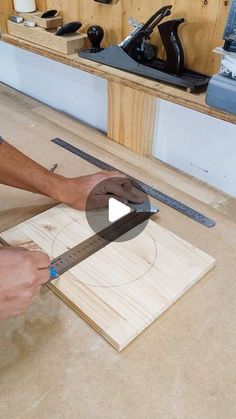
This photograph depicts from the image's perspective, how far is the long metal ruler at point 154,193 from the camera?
915 mm

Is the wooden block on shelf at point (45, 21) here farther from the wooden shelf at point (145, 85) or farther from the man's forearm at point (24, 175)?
the man's forearm at point (24, 175)

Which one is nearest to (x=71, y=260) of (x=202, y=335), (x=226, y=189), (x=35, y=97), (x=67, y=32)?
(x=202, y=335)

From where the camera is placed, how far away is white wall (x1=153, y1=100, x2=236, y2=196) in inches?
40.0

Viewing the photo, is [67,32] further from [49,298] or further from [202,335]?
[202,335]

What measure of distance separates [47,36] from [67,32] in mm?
72

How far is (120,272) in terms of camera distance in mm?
724

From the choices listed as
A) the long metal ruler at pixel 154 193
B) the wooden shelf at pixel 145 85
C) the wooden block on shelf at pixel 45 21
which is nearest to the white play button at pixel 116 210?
the long metal ruler at pixel 154 193

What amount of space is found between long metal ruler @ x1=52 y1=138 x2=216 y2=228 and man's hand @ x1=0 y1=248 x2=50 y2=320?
0.45m

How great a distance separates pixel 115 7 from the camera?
41.6 inches

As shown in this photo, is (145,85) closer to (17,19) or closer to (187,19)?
(187,19)

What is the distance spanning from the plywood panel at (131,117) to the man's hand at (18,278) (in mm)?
676

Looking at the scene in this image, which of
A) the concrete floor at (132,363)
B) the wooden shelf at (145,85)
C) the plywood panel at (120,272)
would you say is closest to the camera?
the concrete floor at (132,363)
